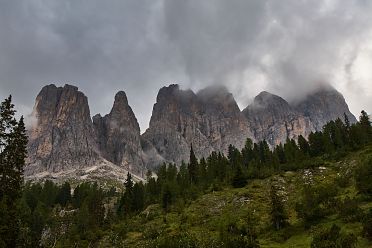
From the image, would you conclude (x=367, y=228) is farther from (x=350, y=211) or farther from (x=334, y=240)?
(x=350, y=211)

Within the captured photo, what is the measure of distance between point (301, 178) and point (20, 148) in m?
53.9

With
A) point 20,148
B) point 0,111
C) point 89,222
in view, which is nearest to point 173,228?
point 20,148

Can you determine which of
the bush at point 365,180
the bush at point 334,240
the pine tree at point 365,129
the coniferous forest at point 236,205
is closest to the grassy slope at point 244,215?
the coniferous forest at point 236,205

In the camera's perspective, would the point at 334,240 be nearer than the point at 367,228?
Yes

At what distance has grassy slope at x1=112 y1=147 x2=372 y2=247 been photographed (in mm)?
36281

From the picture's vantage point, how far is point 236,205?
62031 millimetres

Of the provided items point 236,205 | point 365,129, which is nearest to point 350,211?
point 236,205

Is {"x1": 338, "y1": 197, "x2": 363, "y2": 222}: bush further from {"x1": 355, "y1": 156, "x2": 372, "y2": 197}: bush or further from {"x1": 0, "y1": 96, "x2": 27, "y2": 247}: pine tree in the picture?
{"x1": 0, "y1": 96, "x2": 27, "y2": 247}: pine tree

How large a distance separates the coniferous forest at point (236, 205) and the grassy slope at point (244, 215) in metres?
0.16

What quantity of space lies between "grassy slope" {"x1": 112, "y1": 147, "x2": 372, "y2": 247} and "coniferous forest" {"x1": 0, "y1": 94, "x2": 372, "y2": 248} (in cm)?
16

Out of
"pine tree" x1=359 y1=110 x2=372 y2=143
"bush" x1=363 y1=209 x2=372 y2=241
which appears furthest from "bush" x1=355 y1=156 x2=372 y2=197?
"pine tree" x1=359 y1=110 x2=372 y2=143

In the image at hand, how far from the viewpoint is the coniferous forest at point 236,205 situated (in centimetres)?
3334

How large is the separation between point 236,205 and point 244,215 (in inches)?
341

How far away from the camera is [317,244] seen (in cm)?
2609
